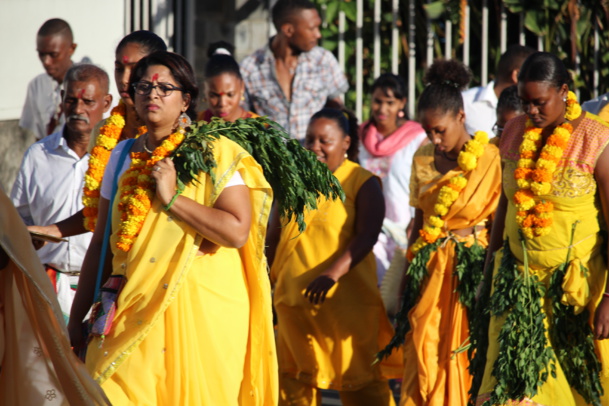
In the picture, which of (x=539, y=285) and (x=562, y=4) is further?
(x=562, y=4)

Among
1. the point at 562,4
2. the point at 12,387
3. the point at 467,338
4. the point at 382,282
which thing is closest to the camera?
the point at 12,387

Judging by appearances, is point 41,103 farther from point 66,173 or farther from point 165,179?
point 165,179

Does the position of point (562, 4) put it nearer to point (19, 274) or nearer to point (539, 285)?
point (539, 285)

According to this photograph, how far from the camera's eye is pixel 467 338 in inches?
246

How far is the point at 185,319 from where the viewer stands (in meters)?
4.38

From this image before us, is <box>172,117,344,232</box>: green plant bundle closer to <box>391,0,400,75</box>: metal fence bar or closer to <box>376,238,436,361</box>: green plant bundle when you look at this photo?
<box>376,238,436,361</box>: green plant bundle

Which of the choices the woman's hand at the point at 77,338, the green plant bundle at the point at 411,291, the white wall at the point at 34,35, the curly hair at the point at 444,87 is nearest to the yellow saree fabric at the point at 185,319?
the woman's hand at the point at 77,338

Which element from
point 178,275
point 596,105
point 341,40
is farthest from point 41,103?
point 178,275

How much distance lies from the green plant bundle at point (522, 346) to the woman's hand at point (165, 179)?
192 cm

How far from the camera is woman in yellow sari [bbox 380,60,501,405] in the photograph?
634cm

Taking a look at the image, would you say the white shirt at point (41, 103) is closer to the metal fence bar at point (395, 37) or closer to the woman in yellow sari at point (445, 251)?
the metal fence bar at point (395, 37)

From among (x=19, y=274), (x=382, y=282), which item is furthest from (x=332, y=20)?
(x=19, y=274)

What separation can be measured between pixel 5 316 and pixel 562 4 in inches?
278

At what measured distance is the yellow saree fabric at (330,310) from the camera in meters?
6.65
